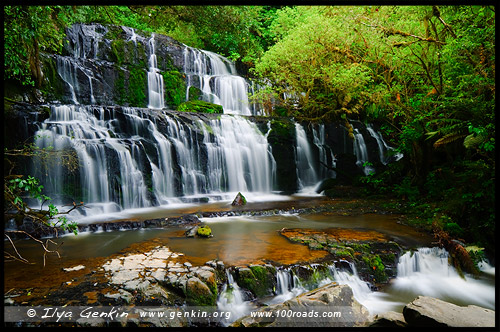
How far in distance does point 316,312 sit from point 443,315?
1493 mm

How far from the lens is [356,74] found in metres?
11.8

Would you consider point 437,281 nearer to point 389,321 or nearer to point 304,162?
point 389,321

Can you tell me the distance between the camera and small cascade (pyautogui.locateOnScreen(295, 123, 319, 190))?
48.2 ft

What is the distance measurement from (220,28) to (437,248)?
22.2 feet

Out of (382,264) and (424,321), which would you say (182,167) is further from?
(424,321)

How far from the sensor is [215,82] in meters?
19.1

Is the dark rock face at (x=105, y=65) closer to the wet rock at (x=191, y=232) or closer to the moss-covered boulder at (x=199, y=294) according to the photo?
the wet rock at (x=191, y=232)

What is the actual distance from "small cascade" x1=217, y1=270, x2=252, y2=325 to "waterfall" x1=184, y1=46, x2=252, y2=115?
14.3m

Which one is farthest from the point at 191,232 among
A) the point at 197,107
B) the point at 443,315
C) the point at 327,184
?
the point at 197,107

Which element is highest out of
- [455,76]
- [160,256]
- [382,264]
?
[455,76]

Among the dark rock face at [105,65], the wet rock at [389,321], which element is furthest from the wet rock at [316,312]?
the dark rock face at [105,65]

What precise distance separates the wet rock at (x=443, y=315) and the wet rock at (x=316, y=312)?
60 cm

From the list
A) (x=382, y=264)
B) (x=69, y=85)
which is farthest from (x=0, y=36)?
(x=69, y=85)

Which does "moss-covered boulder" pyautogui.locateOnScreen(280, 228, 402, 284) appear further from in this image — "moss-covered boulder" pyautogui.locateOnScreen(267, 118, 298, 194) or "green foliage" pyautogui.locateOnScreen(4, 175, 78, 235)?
"moss-covered boulder" pyautogui.locateOnScreen(267, 118, 298, 194)
